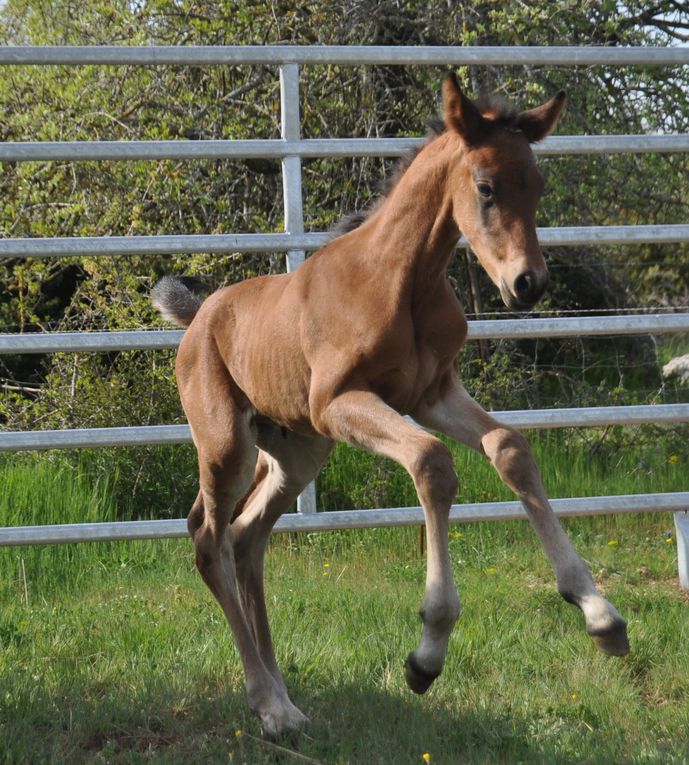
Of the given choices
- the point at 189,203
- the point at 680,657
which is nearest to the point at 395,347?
the point at 680,657

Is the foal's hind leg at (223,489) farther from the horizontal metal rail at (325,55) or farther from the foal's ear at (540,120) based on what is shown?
the horizontal metal rail at (325,55)

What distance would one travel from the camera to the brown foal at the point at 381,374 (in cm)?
315

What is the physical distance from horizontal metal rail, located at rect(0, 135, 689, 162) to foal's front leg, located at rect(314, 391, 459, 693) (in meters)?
1.92

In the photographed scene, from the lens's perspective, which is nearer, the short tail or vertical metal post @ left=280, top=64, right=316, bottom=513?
the short tail

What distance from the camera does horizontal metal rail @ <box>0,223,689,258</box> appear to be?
502cm

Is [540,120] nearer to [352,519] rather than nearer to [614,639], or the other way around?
[614,639]

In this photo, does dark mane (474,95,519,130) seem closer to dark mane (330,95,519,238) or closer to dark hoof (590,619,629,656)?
dark mane (330,95,519,238)

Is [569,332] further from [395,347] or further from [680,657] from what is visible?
[395,347]

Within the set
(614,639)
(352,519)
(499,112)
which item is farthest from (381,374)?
(352,519)

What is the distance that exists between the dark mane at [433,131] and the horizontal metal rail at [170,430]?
1331 mm

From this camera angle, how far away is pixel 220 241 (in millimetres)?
5141

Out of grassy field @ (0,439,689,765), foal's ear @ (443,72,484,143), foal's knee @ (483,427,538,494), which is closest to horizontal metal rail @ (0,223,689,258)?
grassy field @ (0,439,689,765)

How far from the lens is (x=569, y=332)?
5.30 m

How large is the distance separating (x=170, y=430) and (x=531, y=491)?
7.47 ft
